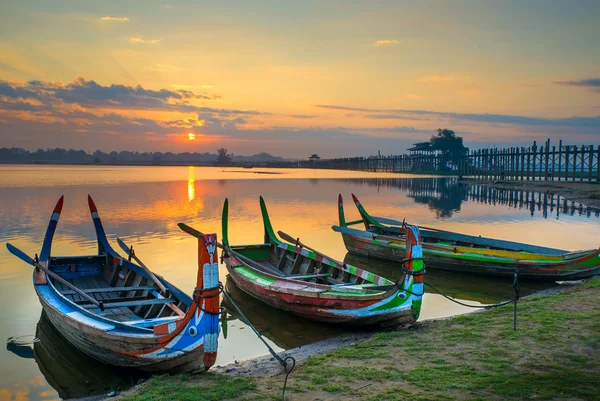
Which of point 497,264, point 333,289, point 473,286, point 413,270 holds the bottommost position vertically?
point 473,286

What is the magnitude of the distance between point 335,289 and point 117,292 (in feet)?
15.0

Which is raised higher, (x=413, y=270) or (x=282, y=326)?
(x=413, y=270)

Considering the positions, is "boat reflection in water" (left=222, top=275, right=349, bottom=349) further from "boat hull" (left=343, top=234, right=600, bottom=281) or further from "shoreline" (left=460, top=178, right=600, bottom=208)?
"shoreline" (left=460, top=178, right=600, bottom=208)

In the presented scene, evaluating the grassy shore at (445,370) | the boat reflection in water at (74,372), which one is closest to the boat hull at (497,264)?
the grassy shore at (445,370)

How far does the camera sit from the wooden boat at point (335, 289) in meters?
7.89

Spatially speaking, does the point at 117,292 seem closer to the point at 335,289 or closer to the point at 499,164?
the point at 335,289

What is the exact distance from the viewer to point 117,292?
31.4ft

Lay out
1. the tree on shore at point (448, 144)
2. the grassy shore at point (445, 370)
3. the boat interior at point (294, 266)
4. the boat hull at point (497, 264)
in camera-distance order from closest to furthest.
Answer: the grassy shore at point (445, 370) < the boat interior at point (294, 266) < the boat hull at point (497, 264) < the tree on shore at point (448, 144)

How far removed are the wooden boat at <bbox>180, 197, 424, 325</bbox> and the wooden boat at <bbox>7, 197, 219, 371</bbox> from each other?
1.25m

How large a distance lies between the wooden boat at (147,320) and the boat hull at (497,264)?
8211 millimetres

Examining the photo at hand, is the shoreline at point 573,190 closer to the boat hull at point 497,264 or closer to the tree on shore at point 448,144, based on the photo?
the boat hull at point 497,264

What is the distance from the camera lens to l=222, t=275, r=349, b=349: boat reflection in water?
8680mm

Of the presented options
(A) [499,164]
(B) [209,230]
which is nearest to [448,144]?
(A) [499,164]

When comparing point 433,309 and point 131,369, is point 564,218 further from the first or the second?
point 131,369
